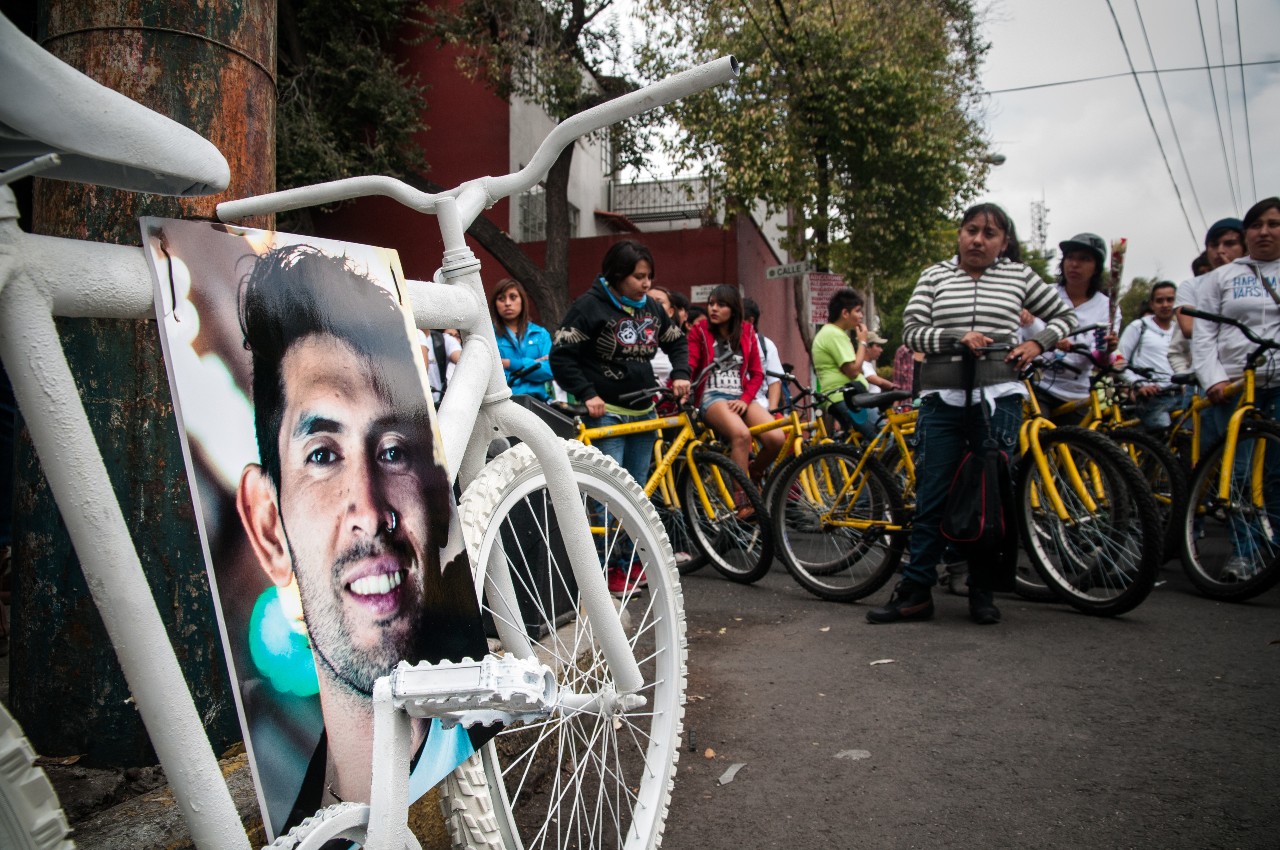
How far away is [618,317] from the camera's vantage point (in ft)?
16.7

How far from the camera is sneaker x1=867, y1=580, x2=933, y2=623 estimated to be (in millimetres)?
4273

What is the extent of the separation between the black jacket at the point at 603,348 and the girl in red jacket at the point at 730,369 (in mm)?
1008

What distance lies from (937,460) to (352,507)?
11.3ft

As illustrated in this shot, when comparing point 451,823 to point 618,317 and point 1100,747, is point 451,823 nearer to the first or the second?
point 1100,747

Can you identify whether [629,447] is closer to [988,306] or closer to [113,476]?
[988,306]

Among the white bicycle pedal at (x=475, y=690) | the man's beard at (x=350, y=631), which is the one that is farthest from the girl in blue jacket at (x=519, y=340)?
the white bicycle pedal at (x=475, y=690)

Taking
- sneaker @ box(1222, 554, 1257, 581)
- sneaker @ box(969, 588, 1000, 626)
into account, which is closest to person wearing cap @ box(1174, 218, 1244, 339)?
sneaker @ box(1222, 554, 1257, 581)

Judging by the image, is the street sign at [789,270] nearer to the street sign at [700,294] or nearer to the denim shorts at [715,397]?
the street sign at [700,294]

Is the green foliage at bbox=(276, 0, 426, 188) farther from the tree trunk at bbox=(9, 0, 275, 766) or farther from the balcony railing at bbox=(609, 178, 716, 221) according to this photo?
the tree trunk at bbox=(9, 0, 275, 766)

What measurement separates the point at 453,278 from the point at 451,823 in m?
0.94

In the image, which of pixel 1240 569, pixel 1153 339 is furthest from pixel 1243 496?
pixel 1153 339

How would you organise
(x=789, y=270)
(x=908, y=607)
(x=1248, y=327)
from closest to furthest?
1. (x=908, y=607)
2. (x=1248, y=327)
3. (x=789, y=270)

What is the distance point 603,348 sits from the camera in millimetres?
5078

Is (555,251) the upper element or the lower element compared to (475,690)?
upper
